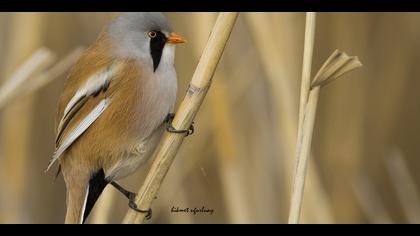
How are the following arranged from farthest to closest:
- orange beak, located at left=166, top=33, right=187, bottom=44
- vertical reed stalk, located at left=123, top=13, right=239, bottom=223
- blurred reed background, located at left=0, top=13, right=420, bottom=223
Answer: blurred reed background, located at left=0, top=13, right=420, bottom=223
orange beak, located at left=166, top=33, right=187, bottom=44
vertical reed stalk, located at left=123, top=13, right=239, bottom=223

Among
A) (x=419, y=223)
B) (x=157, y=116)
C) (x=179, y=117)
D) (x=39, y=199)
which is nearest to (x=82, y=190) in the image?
(x=157, y=116)

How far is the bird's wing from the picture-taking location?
73.0 inches

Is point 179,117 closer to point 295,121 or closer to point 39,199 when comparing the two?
point 295,121

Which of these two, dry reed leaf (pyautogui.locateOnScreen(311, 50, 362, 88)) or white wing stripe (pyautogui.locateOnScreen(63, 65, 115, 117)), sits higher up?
dry reed leaf (pyautogui.locateOnScreen(311, 50, 362, 88))

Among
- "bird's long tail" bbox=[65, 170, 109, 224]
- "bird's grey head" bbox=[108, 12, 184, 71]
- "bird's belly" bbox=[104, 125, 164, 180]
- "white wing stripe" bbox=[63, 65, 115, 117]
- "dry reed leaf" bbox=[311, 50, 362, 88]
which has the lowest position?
"bird's long tail" bbox=[65, 170, 109, 224]

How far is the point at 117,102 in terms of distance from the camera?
191 centimetres

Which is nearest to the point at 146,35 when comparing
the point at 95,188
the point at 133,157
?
the point at 133,157

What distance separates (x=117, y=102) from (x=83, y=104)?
0.30ft

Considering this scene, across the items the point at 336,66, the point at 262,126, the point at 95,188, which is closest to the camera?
the point at 336,66

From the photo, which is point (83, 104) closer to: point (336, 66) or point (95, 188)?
point (95, 188)

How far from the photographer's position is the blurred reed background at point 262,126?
2.28 meters

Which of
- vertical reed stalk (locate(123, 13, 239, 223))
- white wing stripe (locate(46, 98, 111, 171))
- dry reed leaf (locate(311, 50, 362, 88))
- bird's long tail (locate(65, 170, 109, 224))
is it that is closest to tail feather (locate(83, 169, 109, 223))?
bird's long tail (locate(65, 170, 109, 224))

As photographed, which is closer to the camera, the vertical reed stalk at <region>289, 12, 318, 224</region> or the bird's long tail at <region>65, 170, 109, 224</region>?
the vertical reed stalk at <region>289, 12, 318, 224</region>

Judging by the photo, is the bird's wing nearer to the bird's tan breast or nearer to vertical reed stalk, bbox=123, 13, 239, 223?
the bird's tan breast
